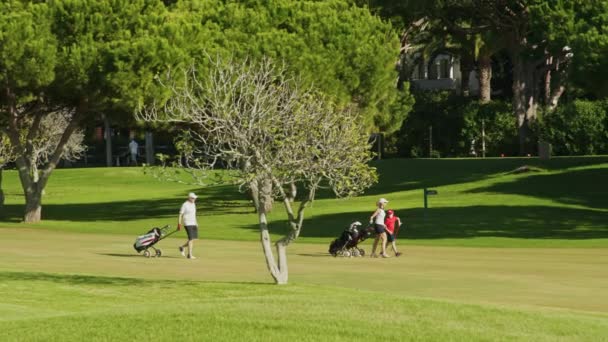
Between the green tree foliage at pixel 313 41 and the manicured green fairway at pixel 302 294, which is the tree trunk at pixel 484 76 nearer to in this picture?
the green tree foliage at pixel 313 41

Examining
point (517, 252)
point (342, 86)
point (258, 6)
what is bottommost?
point (517, 252)

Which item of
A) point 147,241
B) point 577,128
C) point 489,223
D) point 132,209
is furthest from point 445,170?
point 147,241

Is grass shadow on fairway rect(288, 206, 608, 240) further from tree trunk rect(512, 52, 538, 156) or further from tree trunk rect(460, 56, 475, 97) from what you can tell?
tree trunk rect(460, 56, 475, 97)

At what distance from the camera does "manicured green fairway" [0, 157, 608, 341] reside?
19438mm

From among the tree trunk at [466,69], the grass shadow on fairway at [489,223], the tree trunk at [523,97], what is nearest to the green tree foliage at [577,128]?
the tree trunk at [523,97]

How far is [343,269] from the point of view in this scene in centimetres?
3503

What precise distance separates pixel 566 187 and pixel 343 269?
3090cm

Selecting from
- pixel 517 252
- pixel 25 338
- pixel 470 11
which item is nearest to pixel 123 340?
pixel 25 338

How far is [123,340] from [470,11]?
2390 inches

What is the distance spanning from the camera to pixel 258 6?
197ft

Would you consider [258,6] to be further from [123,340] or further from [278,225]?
[123,340]

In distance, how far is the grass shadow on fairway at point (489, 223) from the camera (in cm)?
4872

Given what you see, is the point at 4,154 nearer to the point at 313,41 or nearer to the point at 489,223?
the point at 313,41

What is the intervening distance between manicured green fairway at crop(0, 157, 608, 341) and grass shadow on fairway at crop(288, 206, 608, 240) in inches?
3.3
